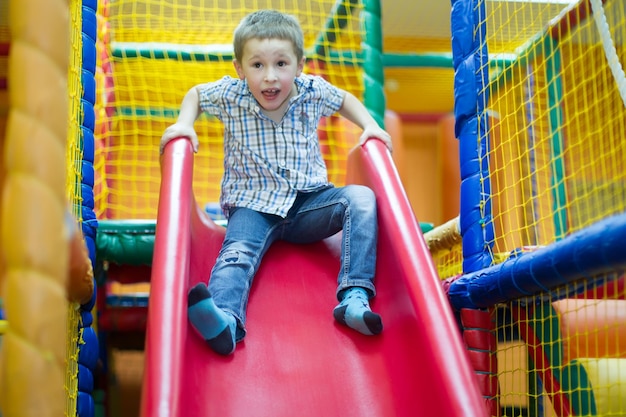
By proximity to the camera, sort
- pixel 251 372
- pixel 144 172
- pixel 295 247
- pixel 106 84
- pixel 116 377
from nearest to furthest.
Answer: pixel 251 372
pixel 295 247
pixel 106 84
pixel 116 377
pixel 144 172

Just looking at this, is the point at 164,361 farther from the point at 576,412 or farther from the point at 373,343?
the point at 576,412

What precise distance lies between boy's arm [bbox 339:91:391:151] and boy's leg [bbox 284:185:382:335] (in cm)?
16

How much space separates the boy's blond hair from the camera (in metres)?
1.51

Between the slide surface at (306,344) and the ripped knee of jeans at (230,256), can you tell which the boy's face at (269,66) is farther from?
the ripped knee of jeans at (230,256)

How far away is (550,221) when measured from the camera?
9.71 ft

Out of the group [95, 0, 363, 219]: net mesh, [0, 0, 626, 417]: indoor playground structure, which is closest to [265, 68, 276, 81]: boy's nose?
[0, 0, 626, 417]: indoor playground structure

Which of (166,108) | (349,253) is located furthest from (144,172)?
(349,253)

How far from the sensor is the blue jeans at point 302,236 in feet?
4.41

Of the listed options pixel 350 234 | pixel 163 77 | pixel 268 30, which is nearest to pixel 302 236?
pixel 350 234

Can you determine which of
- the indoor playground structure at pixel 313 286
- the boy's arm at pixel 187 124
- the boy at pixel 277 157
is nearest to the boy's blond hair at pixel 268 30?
the boy at pixel 277 157

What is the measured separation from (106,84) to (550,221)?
6.08ft

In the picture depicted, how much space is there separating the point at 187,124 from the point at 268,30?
0.26 meters

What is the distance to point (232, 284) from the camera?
1.34 m

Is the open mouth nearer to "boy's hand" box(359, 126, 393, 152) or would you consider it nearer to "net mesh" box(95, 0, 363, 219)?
"boy's hand" box(359, 126, 393, 152)
